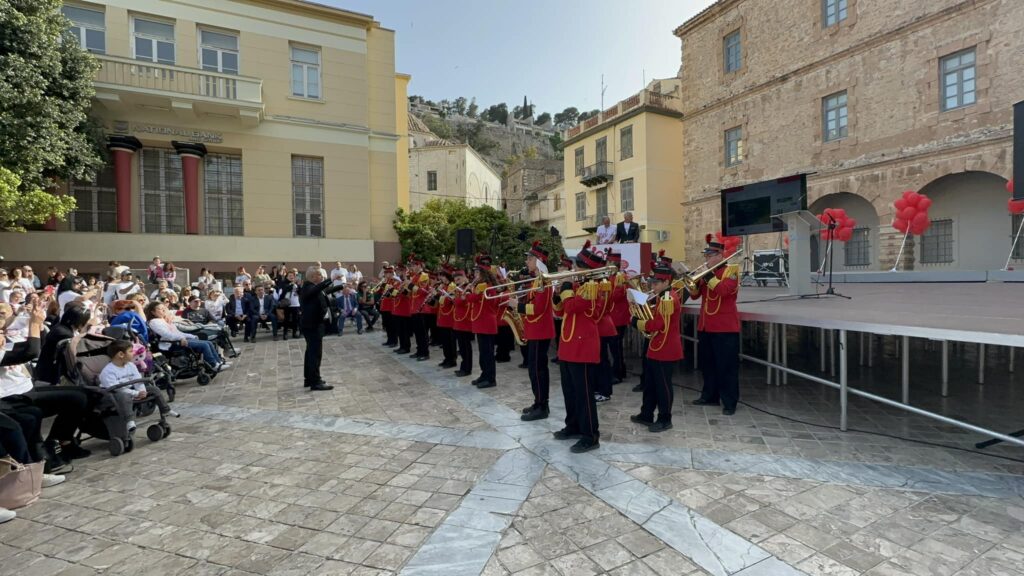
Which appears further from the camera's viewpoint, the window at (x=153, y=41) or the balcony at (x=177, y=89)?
the window at (x=153, y=41)

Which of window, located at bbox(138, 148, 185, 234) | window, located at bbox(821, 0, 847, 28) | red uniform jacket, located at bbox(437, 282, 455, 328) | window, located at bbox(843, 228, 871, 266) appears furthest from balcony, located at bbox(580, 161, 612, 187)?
red uniform jacket, located at bbox(437, 282, 455, 328)

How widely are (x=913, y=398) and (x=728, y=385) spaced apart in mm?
2863

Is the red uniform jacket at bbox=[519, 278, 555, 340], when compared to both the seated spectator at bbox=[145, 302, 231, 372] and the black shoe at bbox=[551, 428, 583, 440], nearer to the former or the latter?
the black shoe at bbox=[551, 428, 583, 440]

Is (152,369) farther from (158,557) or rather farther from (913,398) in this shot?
(913,398)

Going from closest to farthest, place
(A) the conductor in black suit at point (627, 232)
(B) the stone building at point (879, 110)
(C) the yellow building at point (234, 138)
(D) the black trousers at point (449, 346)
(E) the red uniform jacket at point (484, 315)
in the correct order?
(E) the red uniform jacket at point (484, 315)
(D) the black trousers at point (449, 346)
(A) the conductor in black suit at point (627, 232)
(B) the stone building at point (879, 110)
(C) the yellow building at point (234, 138)

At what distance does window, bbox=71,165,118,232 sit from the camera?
17.0 metres

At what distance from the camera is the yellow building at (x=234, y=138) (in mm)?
16875

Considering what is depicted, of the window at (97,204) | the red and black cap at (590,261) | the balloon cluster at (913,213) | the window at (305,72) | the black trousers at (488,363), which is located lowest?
the black trousers at (488,363)

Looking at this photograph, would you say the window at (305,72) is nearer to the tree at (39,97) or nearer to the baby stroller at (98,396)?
the tree at (39,97)

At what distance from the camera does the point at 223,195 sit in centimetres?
1872

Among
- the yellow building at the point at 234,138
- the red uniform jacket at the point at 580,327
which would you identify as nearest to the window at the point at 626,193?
the yellow building at the point at 234,138

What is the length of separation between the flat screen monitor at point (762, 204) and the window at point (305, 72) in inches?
684

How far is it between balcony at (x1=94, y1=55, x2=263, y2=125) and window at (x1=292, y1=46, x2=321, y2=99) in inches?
70.3

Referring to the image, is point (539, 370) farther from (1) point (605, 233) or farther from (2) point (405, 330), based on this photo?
(1) point (605, 233)
